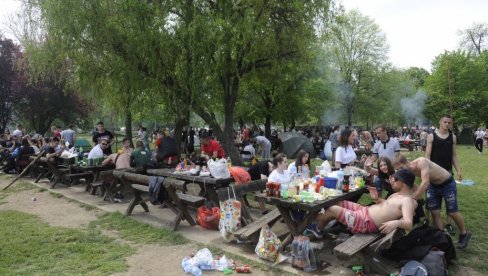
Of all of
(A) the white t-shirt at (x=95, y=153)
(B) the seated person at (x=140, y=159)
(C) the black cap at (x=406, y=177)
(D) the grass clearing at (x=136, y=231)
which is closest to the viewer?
(C) the black cap at (x=406, y=177)

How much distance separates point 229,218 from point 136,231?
172 cm

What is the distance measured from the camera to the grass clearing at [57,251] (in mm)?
4406

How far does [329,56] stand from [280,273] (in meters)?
24.3

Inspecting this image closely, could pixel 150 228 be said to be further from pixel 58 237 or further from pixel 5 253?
pixel 5 253

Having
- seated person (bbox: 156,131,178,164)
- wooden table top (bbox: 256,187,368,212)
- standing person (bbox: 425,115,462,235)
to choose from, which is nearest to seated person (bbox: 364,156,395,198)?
standing person (bbox: 425,115,462,235)

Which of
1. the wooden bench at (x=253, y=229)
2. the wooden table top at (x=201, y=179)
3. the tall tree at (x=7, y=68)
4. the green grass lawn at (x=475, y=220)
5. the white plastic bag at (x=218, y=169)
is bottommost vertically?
the green grass lawn at (x=475, y=220)

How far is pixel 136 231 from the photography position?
593 centimetres

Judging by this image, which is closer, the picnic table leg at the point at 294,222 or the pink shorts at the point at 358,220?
the pink shorts at the point at 358,220

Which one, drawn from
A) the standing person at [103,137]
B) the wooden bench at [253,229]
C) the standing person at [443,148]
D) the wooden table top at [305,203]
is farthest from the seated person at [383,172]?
the standing person at [103,137]

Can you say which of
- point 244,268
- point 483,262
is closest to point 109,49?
point 244,268

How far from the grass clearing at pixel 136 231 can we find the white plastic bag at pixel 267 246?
4.35 feet

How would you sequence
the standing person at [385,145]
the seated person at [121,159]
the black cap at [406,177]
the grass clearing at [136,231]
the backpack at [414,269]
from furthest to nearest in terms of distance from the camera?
the seated person at [121,159]
the standing person at [385,145]
the grass clearing at [136,231]
the black cap at [406,177]
the backpack at [414,269]

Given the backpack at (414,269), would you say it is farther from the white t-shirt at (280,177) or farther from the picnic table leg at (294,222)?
→ the white t-shirt at (280,177)

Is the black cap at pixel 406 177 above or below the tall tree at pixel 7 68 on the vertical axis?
below
